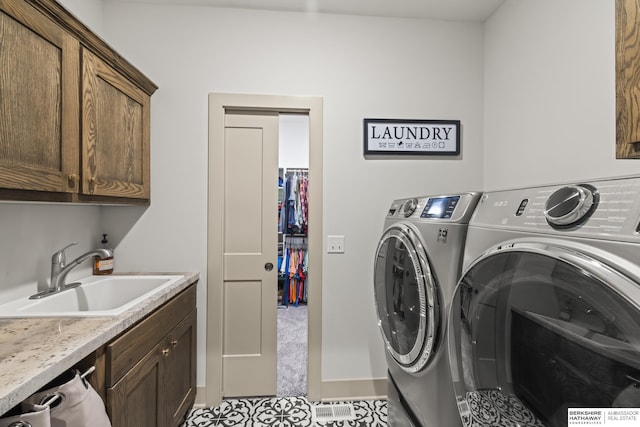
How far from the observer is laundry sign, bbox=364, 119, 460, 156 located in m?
2.20

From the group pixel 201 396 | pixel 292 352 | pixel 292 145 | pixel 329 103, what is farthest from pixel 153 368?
pixel 292 145

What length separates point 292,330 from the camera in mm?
3395

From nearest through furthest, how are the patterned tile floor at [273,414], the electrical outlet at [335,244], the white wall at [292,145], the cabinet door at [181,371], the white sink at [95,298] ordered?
A: the white sink at [95,298]
the cabinet door at [181,371]
the patterned tile floor at [273,414]
the electrical outlet at [335,244]
the white wall at [292,145]

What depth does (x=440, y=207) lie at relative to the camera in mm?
1231

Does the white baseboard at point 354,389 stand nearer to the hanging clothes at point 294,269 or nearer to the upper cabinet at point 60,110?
the upper cabinet at point 60,110

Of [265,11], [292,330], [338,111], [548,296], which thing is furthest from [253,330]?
[265,11]

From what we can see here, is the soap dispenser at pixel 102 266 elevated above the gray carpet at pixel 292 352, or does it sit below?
→ above

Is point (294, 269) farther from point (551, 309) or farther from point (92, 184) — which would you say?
point (551, 309)

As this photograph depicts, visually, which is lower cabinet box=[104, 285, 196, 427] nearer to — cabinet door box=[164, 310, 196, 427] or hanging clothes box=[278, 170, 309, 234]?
cabinet door box=[164, 310, 196, 427]

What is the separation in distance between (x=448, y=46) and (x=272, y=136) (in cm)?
142

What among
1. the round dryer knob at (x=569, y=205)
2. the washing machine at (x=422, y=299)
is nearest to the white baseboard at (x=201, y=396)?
the washing machine at (x=422, y=299)

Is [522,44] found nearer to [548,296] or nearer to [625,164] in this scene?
[625,164]

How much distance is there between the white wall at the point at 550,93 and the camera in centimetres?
145

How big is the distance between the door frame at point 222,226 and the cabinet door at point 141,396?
1.79ft
